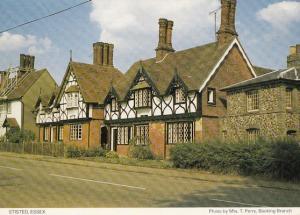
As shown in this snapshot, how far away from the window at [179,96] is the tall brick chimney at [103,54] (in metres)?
16.6

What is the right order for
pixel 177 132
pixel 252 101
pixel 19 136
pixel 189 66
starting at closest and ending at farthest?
1. pixel 252 101
2. pixel 177 132
3. pixel 189 66
4. pixel 19 136

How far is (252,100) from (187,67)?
7.28 meters

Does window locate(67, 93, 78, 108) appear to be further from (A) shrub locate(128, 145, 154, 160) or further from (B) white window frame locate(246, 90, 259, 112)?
(B) white window frame locate(246, 90, 259, 112)

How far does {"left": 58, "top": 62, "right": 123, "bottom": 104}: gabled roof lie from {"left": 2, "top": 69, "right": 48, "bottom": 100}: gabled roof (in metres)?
10.3

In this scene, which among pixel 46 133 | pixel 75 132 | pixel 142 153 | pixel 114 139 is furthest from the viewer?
pixel 46 133

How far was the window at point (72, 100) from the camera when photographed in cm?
4216

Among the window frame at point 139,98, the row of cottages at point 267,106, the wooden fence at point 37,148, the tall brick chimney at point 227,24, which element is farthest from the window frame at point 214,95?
the wooden fence at point 37,148

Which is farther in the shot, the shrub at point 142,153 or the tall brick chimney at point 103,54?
the tall brick chimney at point 103,54

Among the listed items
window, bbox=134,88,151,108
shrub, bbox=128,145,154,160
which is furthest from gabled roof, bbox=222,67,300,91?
shrub, bbox=128,145,154,160

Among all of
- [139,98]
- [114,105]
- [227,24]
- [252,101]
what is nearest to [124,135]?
[114,105]

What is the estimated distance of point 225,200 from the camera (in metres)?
11.9

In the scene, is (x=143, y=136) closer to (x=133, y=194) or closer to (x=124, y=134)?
(x=124, y=134)

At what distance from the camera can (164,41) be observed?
38.5 meters

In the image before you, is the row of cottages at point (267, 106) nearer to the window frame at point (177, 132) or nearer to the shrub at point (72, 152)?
the window frame at point (177, 132)
